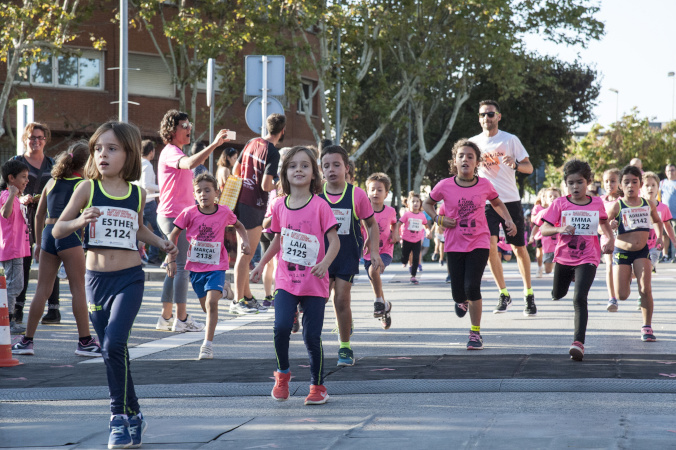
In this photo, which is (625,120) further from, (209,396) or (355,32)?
(209,396)

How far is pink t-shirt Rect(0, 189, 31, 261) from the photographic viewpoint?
8.99 m

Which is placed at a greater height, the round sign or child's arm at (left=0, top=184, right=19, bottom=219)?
the round sign

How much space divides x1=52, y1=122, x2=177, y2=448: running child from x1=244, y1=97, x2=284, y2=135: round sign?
8685 millimetres

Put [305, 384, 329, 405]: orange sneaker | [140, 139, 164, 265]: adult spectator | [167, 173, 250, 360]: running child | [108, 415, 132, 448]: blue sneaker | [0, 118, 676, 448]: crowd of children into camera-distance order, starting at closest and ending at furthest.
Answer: [108, 415, 132, 448]: blue sneaker < [0, 118, 676, 448]: crowd of children < [305, 384, 329, 405]: orange sneaker < [167, 173, 250, 360]: running child < [140, 139, 164, 265]: adult spectator

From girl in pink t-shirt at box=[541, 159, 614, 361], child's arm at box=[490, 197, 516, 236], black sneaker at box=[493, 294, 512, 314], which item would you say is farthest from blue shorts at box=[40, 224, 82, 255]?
black sneaker at box=[493, 294, 512, 314]

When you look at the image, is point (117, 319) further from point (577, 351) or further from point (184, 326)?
point (184, 326)

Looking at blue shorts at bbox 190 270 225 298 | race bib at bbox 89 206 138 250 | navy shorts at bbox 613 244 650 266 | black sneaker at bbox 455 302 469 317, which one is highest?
race bib at bbox 89 206 138 250

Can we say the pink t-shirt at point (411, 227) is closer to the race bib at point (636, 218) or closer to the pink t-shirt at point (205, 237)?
the race bib at point (636, 218)

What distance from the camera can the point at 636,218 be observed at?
8.98 m

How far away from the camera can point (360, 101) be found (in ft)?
133

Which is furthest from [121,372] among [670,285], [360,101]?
[360,101]

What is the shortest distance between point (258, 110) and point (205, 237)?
607cm

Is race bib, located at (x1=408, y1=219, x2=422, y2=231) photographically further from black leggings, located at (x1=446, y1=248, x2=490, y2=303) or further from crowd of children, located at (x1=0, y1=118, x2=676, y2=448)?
black leggings, located at (x1=446, y1=248, x2=490, y2=303)

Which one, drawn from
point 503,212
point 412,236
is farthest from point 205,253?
point 412,236
